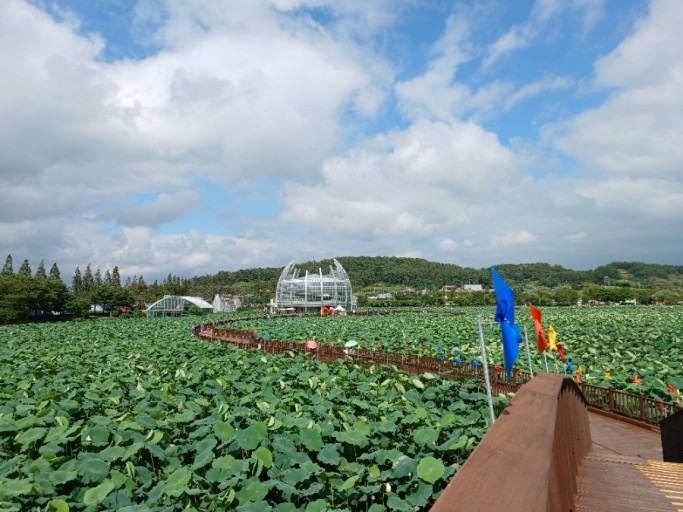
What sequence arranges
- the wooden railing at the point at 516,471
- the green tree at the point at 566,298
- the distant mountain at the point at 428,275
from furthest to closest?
the distant mountain at the point at 428,275, the green tree at the point at 566,298, the wooden railing at the point at 516,471

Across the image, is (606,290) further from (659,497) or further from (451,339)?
(659,497)

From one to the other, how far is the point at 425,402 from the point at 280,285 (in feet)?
194

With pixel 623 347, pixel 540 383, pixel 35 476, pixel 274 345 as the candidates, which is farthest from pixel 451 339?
pixel 35 476

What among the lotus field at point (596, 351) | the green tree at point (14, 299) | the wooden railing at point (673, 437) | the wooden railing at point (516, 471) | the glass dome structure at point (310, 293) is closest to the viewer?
the wooden railing at point (516, 471)

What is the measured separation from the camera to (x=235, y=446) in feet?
14.5

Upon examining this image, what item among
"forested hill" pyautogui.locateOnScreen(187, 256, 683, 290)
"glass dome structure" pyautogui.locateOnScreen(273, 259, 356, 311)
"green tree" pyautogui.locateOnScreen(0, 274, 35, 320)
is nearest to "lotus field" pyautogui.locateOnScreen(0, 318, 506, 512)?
"green tree" pyautogui.locateOnScreen(0, 274, 35, 320)

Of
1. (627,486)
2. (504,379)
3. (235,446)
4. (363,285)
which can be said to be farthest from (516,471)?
(363,285)

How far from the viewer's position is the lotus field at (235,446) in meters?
3.45

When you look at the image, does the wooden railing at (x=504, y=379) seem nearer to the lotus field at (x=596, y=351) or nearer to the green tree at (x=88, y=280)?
the lotus field at (x=596, y=351)

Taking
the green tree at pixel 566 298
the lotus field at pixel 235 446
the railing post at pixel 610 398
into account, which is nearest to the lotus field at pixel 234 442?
the lotus field at pixel 235 446

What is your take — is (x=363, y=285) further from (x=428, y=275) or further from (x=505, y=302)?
(x=505, y=302)

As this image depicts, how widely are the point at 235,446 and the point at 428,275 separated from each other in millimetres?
153781

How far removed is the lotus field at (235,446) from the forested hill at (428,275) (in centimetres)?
12713

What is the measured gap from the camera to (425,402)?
699cm
